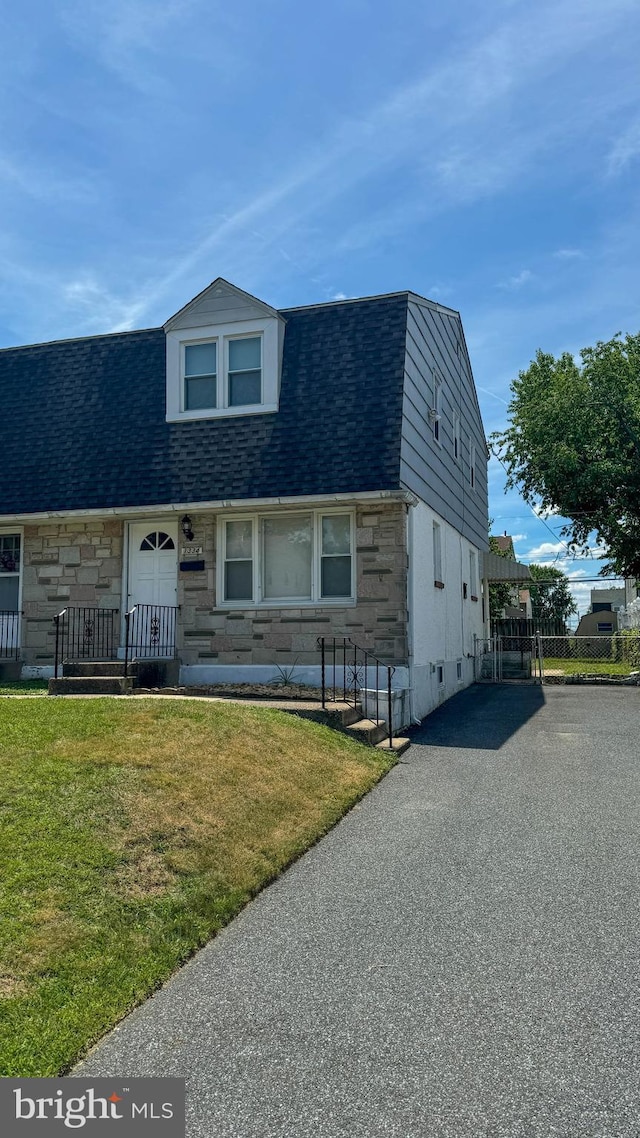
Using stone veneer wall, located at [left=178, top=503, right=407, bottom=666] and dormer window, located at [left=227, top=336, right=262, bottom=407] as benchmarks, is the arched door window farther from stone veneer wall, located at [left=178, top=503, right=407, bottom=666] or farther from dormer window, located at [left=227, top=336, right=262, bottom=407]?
dormer window, located at [left=227, top=336, right=262, bottom=407]

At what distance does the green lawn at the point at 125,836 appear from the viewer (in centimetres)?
405

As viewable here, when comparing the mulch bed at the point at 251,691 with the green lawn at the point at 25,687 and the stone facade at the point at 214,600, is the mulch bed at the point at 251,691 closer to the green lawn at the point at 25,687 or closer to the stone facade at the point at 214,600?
the stone facade at the point at 214,600

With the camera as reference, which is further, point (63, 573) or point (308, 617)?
point (63, 573)

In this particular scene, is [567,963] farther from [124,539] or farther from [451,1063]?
[124,539]

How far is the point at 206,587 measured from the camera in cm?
1348

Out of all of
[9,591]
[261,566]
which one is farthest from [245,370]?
[9,591]

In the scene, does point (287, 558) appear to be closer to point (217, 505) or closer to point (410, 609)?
point (217, 505)

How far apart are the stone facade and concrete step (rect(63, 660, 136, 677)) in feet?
5.22

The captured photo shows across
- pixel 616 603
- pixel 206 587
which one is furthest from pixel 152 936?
pixel 616 603

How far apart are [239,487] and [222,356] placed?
8.11 ft

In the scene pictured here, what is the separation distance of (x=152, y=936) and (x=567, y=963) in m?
2.25

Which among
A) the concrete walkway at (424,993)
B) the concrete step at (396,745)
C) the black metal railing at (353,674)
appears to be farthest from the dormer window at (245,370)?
the concrete walkway at (424,993)

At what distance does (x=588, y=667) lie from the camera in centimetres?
2331

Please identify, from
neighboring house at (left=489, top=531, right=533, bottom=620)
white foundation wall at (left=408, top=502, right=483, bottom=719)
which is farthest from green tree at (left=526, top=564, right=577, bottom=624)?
white foundation wall at (left=408, top=502, right=483, bottom=719)
